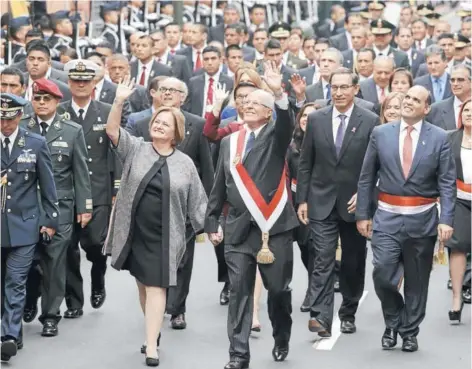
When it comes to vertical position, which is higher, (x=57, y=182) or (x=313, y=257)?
(x=57, y=182)

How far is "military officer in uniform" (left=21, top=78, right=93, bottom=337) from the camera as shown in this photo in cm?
1281

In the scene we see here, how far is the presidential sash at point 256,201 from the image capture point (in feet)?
38.1

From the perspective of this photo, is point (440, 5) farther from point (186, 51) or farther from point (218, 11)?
point (186, 51)

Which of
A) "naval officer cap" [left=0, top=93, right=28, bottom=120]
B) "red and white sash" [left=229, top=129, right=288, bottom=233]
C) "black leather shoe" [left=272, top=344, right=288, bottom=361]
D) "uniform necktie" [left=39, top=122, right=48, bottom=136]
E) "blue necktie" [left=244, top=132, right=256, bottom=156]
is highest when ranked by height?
"naval officer cap" [left=0, top=93, right=28, bottom=120]

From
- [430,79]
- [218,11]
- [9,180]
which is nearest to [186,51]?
[430,79]

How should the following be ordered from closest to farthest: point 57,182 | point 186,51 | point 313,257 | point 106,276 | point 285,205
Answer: point 285,205 → point 57,182 → point 313,257 → point 106,276 → point 186,51

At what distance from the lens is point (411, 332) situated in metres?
12.4

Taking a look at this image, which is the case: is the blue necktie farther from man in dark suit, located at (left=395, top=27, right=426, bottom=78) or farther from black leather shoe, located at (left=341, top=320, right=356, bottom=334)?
man in dark suit, located at (left=395, top=27, right=426, bottom=78)

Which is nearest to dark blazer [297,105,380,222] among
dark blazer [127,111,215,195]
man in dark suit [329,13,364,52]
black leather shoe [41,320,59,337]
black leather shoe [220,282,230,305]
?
dark blazer [127,111,215,195]

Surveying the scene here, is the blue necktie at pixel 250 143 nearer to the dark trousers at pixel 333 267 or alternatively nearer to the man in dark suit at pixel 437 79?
the dark trousers at pixel 333 267

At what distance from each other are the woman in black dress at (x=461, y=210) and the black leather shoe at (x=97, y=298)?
296cm

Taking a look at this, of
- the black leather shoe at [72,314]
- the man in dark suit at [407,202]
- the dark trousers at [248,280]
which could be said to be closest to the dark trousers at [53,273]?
the black leather shoe at [72,314]

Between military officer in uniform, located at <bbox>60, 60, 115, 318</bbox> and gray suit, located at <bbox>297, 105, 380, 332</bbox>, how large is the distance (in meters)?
1.79

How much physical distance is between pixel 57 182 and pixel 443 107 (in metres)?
4.46
